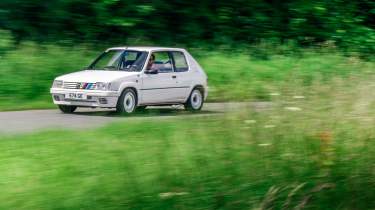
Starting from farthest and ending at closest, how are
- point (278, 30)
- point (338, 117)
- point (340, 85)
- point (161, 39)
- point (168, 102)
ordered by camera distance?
point (278, 30), point (161, 39), point (168, 102), point (340, 85), point (338, 117)

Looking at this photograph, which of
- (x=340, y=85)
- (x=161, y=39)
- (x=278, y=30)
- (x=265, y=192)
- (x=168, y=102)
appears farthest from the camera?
(x=278, y=30)

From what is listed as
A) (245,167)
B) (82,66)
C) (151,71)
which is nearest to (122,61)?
(151,71)

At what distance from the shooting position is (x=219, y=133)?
8906 mm

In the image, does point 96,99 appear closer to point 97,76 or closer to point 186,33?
point 97,76

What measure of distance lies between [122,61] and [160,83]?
933 mm

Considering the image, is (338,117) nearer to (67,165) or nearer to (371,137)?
(371,137)

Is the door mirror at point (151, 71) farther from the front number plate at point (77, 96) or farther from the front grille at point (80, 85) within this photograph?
the front number plate at point (77, 96)

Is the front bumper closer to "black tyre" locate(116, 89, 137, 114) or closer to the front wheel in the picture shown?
"black tyre" locate(116, 89, 137, 114)

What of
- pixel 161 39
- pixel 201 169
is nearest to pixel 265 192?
pixel 201 169

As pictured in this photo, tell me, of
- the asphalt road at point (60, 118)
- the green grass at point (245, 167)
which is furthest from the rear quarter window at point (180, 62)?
the green grass at point (245, 167)

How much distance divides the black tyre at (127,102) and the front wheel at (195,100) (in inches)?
65.9

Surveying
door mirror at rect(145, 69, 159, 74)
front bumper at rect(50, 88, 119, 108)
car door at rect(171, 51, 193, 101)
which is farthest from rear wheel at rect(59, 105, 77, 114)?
car door at rect(171, 51, 193, 101)

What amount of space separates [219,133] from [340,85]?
150cm

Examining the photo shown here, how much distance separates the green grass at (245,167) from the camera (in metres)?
8.08
